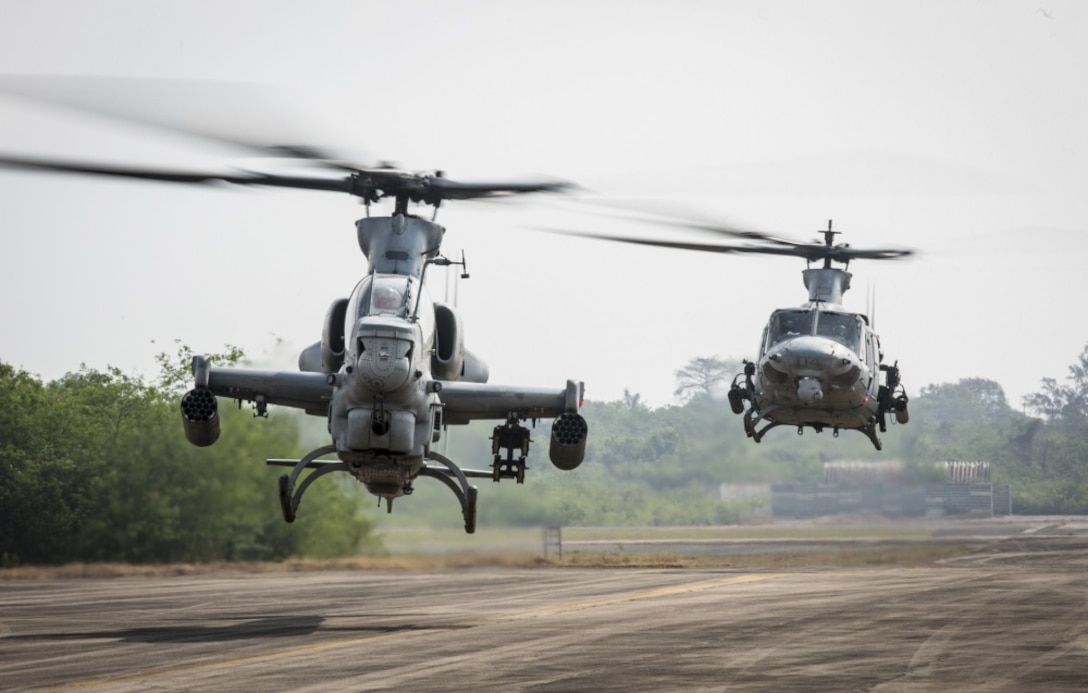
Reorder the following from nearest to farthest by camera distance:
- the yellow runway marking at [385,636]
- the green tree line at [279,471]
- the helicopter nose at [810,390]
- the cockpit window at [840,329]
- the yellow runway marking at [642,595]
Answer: the yellow runway marking at [385,636] → the yellow runway marking at [642,595] → the helicopter nose at [810,390] → the cockpit window at [840,329] → the green tree line at [279,471]

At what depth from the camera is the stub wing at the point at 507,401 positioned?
23344 millimetres

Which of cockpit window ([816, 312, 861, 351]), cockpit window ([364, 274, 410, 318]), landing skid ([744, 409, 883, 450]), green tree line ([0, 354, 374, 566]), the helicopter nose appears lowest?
green tree line ([0, 354, 374, 566])

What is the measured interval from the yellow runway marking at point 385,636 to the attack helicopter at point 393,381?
8.43ft

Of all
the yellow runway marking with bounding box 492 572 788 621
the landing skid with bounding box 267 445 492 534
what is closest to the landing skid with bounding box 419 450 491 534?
the landing skid with bounding box 267 445 492 534

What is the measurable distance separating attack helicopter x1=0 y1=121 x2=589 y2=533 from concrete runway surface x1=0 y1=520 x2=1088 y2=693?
8.70ft

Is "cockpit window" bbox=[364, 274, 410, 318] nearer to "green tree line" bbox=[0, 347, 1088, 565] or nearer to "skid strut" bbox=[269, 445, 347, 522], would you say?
"skid strut" bbox=[269, 445, 347, 522]

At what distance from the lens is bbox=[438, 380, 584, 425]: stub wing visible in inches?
919

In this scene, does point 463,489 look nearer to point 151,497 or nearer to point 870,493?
point 151,497

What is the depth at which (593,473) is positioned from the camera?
4403cm

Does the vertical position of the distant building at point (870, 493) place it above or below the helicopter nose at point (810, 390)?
below

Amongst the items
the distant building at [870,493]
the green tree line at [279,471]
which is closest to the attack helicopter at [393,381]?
the green tree line at [279,471]

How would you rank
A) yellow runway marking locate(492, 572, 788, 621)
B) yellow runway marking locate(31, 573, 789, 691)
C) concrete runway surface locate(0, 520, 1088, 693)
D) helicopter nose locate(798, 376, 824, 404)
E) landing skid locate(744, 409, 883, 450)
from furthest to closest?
1. landing skid locate(744, 409, 883, 450)
2. helicopter nose locate(798, 376, 824, 404)
3. yellow runway marking locate(492, 572, 788, 621)
4. yellow runway marking locate(31, 573, 789, 691)
5. concrete runway surface locate(0, 520, 1088, 693)

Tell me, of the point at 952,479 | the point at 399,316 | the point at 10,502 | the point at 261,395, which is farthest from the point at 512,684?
the point at 952,479

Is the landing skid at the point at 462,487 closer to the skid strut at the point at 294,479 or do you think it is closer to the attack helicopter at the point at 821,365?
the skid strut at the point at 294,479
